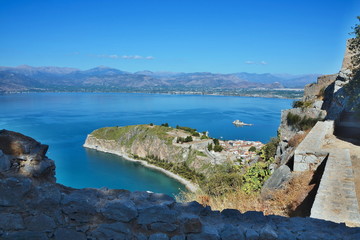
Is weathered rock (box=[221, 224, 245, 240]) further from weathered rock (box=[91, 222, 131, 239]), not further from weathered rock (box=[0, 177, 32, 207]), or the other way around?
weathered rock (box=[0, 177, 32, 207])

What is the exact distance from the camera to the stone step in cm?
315

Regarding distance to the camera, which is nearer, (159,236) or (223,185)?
(159,236)

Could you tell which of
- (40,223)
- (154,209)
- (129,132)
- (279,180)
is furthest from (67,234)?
(129,132)

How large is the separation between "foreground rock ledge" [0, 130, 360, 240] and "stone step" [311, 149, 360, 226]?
2.02 ft

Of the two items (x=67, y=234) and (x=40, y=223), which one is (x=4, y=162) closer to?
(x=40, y=223)

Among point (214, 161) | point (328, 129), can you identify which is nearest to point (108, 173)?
point (214, 161)

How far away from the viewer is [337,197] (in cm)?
369

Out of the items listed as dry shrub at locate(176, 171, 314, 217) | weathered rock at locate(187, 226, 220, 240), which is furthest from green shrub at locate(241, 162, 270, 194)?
weathered rock at locate(187, 226, 220, 240)

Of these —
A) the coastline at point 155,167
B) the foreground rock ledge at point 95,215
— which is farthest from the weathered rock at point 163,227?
the coastline at point 155,167

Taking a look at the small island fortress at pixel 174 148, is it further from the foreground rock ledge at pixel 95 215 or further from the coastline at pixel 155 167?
the foreground rock ledge at pixel 95 215

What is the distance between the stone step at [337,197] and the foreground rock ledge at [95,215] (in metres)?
0.61

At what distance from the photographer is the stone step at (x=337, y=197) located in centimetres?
315

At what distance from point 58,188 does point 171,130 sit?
168ft

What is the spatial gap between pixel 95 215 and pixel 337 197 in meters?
3.33
